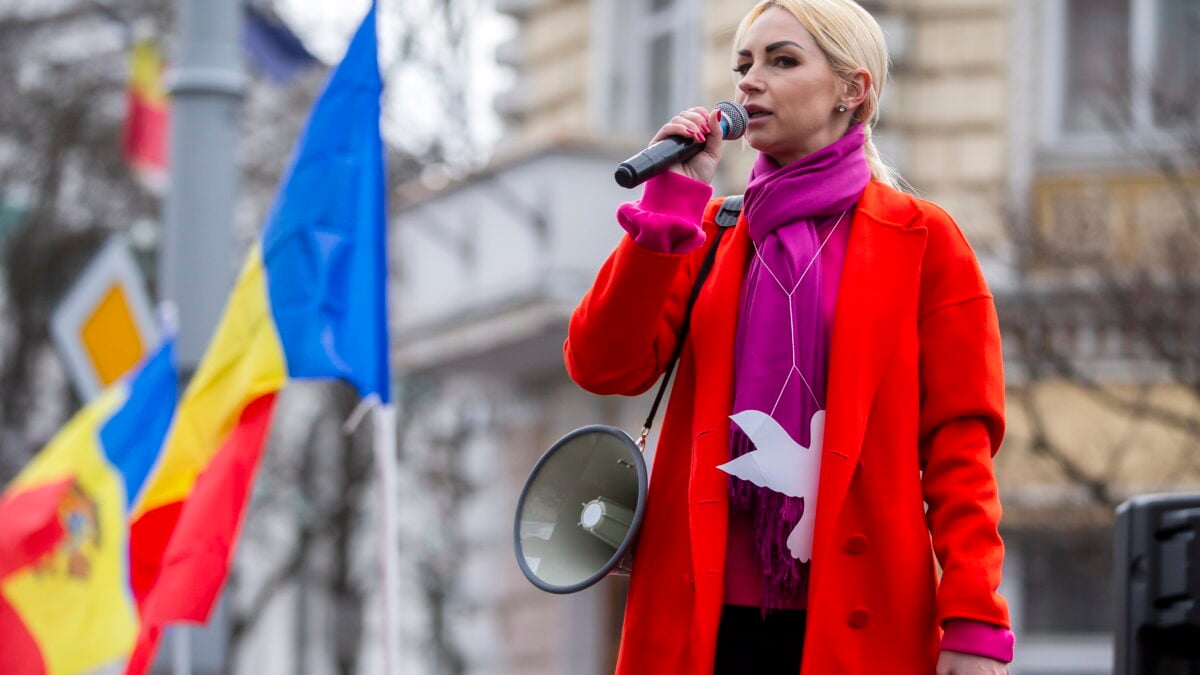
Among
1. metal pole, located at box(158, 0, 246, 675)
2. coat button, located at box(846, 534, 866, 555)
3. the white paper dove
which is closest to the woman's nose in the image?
the white paper dove

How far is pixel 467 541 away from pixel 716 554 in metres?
14.6

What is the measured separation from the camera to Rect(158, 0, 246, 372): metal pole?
775 cm

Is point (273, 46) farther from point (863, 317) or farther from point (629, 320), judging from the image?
point (863, 317)

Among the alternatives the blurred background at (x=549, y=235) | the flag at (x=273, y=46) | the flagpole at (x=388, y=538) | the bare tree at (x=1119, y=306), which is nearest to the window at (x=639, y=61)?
the blurred background at (x=549, y=235)

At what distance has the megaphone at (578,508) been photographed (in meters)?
3.84

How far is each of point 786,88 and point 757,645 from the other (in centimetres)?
94

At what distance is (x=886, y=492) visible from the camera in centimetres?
365

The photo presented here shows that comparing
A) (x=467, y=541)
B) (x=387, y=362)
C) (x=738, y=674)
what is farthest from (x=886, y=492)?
(x=467, y=541)

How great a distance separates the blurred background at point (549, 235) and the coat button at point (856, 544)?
4.36 meters

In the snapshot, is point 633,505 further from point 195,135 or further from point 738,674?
point 195,135

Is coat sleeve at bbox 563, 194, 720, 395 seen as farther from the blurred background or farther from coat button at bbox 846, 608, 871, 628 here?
the blurred background

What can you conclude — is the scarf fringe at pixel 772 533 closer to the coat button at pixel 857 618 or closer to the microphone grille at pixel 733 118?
the coat button at pixel 857 618

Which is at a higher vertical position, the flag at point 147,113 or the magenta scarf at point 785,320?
the flag at point 147,113

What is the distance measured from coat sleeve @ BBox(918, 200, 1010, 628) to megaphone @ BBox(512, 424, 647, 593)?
50 centimetres
